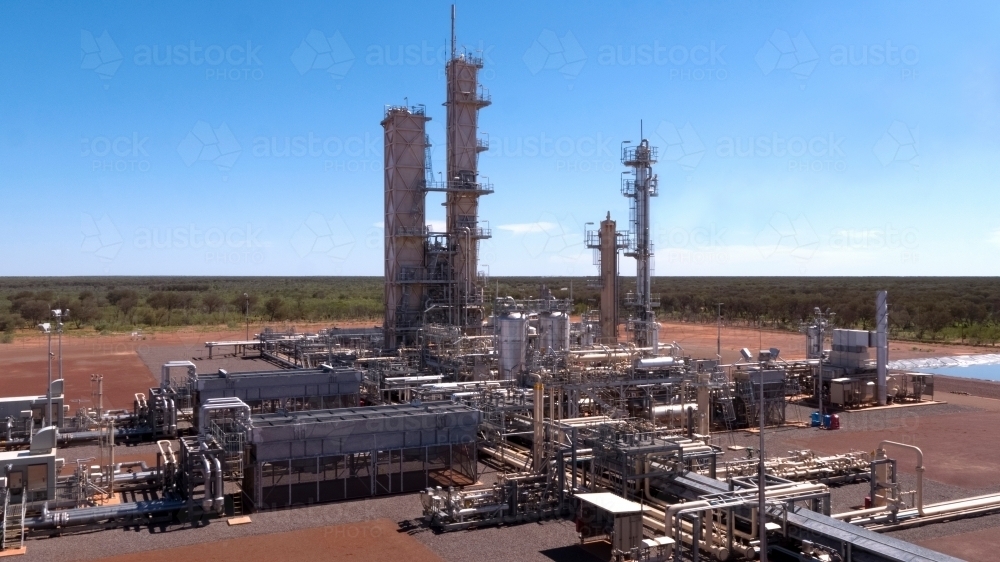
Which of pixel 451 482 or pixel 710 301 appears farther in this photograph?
pixel 710 301

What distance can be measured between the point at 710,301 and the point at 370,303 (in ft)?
151

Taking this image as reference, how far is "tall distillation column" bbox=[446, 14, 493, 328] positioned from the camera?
148 feet

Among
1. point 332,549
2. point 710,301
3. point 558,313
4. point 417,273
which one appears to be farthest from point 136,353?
point 710,301

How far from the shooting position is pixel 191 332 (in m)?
76.9

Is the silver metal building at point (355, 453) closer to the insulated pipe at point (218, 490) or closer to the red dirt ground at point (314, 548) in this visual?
the insulated pipe at point (218, 490)

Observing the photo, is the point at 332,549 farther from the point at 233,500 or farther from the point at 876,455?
the point at 876,455

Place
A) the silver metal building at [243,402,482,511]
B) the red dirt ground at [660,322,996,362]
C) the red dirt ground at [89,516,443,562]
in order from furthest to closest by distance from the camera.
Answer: the red dirt ground at [660,322,996,362], the silver metal building at [243,402,482,511], the red dirt ground at [89,516,443,562]

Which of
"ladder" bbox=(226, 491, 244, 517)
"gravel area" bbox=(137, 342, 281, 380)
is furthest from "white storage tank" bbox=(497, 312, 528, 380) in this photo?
"gravel area" bbox=(137, 342, 281, 380)

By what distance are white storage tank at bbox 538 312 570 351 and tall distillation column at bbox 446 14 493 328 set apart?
Result: 32.6 feet

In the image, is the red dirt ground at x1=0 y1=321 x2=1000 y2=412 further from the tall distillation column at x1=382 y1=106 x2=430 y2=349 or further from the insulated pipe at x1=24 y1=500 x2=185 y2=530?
the insulated pipe at x1=24 y1=500 x2=185 y2=530

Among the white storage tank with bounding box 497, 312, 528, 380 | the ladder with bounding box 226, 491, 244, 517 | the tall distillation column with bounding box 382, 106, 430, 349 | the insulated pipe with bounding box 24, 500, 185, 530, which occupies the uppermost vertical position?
the tall distillation column with bounding box 382, 106, 430, 349

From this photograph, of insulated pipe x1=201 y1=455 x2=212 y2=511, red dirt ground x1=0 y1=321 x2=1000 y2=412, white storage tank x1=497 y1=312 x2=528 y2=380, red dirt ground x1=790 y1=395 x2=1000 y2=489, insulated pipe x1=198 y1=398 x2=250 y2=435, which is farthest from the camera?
red dirt ground x1=0 y1=321 x2=1000 y2=412

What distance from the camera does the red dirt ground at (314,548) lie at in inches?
648

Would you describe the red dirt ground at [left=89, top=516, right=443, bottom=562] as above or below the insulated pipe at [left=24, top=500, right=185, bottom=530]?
below
